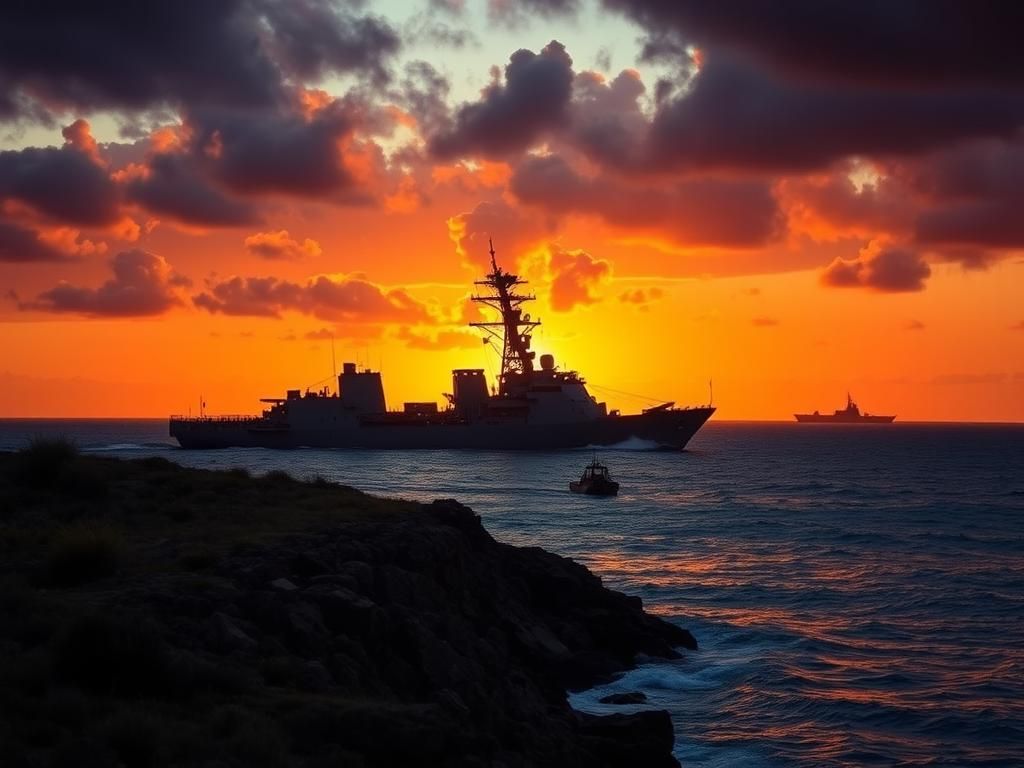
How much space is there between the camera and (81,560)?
44.0 ft

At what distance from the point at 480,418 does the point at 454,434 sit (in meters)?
4.56

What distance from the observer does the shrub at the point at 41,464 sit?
67.9ft

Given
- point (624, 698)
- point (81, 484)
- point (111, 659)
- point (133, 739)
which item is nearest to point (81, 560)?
point (111, 659)

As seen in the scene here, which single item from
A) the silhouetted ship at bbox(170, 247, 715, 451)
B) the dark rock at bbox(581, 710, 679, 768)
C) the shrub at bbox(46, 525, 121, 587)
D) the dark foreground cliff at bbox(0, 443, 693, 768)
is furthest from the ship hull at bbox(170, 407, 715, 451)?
the shrub at bbox(46, 525, 121, 587)

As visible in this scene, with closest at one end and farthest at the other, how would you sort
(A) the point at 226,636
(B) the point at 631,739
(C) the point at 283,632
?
(A) the point at 226,636
(C) the point at 283,632
(B) the point at 631,739

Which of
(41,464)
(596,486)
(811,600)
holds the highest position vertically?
(41,464)

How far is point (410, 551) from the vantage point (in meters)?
17.3

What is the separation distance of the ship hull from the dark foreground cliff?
8368 centimetres

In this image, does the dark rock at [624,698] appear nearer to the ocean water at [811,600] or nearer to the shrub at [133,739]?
the ocean water at [811,600]

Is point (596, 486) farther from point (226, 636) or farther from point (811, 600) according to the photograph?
point (226, 636)

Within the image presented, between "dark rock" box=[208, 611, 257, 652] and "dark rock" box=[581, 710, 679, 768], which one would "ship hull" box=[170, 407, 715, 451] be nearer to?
"dark rock" box=[581, 710, 679, 768]

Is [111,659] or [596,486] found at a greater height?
[111,659]

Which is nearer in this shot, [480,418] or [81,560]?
Answer: [81,560]

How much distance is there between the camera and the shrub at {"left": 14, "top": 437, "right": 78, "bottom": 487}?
20.7m
